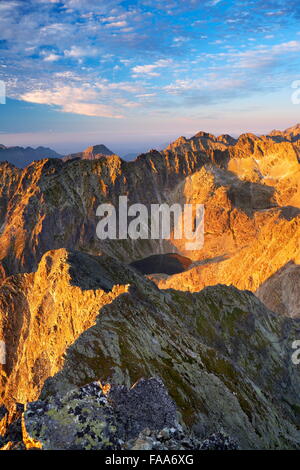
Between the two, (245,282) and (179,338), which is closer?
(179,338)

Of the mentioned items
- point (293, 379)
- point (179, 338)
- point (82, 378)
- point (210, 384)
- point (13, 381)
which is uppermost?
point (82, 378)

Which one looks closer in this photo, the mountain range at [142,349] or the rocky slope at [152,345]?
the mountain range at [142,349]

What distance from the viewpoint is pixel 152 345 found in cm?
4322

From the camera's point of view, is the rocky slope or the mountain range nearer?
the mountain range

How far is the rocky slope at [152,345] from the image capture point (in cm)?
3600

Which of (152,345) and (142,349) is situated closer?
(142,349)

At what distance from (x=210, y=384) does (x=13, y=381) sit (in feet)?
123

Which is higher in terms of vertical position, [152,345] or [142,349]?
[142,349]

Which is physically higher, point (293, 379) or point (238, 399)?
point (238, 399)

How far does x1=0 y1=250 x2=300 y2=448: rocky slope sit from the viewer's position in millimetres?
36000
